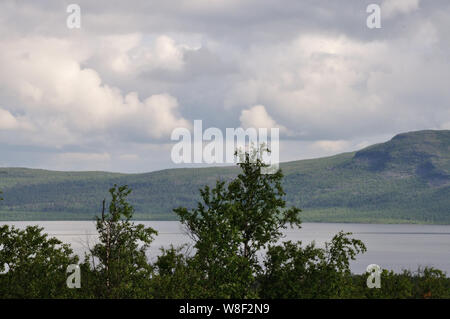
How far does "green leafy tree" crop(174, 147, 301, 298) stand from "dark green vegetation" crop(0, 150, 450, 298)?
0.05 m

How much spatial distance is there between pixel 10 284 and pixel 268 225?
17146 mm

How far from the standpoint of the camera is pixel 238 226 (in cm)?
3806

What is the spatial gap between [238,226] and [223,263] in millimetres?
3061

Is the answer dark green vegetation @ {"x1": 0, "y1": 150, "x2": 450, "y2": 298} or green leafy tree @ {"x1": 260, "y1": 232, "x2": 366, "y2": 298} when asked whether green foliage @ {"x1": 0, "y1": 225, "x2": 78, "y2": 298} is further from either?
green leafy tree @ {"x1": 260, "y1": 232, "x2": 366, "y2": 298}

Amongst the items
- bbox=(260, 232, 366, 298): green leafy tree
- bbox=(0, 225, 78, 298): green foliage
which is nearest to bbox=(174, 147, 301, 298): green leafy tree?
bbox=(260, 232, 366, 298): green leafy tree

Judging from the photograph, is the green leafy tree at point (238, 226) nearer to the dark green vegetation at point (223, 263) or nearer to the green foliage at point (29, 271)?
the dark green vegetation at point (223, 263)

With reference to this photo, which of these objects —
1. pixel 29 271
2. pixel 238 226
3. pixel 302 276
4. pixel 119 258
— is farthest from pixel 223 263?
pixel 29 271

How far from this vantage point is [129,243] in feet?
122

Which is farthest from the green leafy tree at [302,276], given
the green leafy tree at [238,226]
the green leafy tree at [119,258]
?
the green leafy tree at [119,258]

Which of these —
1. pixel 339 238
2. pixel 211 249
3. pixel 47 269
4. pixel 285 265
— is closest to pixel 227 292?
pixel 211 249

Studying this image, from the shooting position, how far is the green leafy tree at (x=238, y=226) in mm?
35156

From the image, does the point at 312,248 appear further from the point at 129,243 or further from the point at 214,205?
the point at 129,243

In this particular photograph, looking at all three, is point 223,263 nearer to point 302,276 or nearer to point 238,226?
point 238,226

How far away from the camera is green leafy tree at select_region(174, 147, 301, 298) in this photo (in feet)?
115
